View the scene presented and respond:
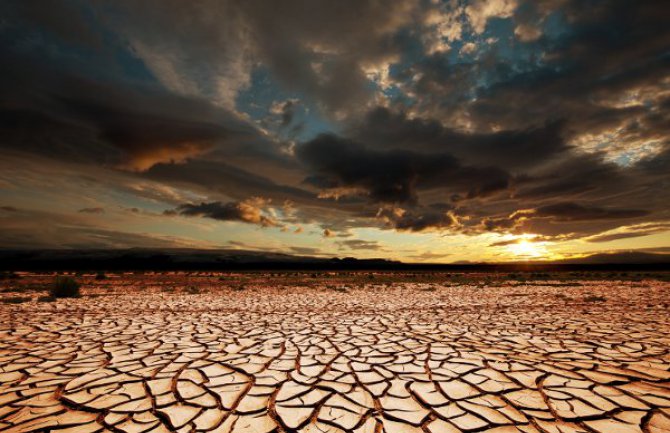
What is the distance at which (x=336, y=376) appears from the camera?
3.32 m

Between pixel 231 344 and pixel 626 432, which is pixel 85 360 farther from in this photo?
pixel 626 432

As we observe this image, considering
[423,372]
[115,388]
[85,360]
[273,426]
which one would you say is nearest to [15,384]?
[85,360]

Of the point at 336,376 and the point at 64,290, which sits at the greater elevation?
the point at 336,376

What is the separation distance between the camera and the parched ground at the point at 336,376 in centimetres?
245

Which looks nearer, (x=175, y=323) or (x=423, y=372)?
(x=423, y=372)

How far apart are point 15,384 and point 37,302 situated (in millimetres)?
7875

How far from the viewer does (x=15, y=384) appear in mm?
3096

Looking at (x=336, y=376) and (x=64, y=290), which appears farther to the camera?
(x=64, y=290)

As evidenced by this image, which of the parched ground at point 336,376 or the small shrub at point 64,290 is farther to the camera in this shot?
the small shrub at point 64,290

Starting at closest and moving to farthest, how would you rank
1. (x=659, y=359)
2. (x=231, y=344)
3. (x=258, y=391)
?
(x=258, y=391), (x=659, y=359), (x=231, y=344)

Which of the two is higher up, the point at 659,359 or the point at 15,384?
the point at 659,359

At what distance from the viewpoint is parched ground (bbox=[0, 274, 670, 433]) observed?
2.45 m

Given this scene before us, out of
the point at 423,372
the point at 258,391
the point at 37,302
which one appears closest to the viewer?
the point at 258,391

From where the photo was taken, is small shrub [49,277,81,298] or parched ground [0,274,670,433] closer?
parched ground [0,274,670,433]
